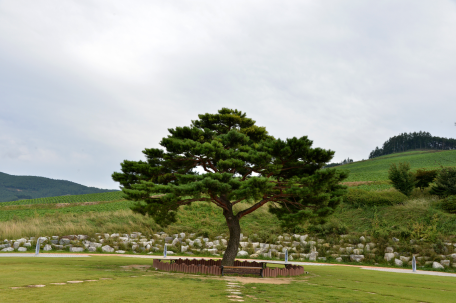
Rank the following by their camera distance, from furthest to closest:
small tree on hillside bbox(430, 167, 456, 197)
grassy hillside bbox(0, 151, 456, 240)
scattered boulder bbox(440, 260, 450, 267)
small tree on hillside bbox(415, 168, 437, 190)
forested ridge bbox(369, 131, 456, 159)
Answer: forested ridge bbox(369, 131, 456, 159), small tree on hillside bbox(415, 168, 437, 190), small tree on hillside bbox(430, 167, 456, 197), grassy hillside bbox(0, 151, 456, 240), scattered boulder bbox(440, 260, 450, 267)

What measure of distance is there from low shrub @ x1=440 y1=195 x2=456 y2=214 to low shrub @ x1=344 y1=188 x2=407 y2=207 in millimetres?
2831

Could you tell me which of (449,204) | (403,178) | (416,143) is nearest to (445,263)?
(449,204)

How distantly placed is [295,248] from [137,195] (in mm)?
13594

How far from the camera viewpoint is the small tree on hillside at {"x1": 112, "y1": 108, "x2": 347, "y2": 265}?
11.7 m

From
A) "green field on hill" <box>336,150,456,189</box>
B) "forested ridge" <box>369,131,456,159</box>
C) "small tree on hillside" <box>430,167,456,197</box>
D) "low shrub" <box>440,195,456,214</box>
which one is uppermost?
"forested ridge" <box>369,131,456,159</box>

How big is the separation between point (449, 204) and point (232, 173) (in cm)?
1667

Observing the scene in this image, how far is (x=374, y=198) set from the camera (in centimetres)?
2458

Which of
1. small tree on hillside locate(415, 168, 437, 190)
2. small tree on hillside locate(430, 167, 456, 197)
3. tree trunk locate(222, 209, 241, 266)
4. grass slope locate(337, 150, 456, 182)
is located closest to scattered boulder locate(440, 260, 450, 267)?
small tree on hillside locate(430, 167, 456, 197)

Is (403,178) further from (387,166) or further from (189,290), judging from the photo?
(387,166)

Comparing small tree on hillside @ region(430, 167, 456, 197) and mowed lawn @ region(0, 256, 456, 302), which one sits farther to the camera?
small tree on hillside @ region(430, 167, 456, 197)

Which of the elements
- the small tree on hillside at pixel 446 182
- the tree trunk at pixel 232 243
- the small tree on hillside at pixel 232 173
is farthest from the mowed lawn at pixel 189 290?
the small tree on hillside at pixel 446 182

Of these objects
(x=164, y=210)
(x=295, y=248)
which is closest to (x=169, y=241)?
(x=295, y=248)

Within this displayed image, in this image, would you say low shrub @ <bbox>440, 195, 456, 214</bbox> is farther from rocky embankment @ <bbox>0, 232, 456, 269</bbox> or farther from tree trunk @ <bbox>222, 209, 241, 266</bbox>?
tree trunk @ <bbox>222, 209, 241, 266</bbox>

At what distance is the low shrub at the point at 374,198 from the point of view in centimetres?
2408
